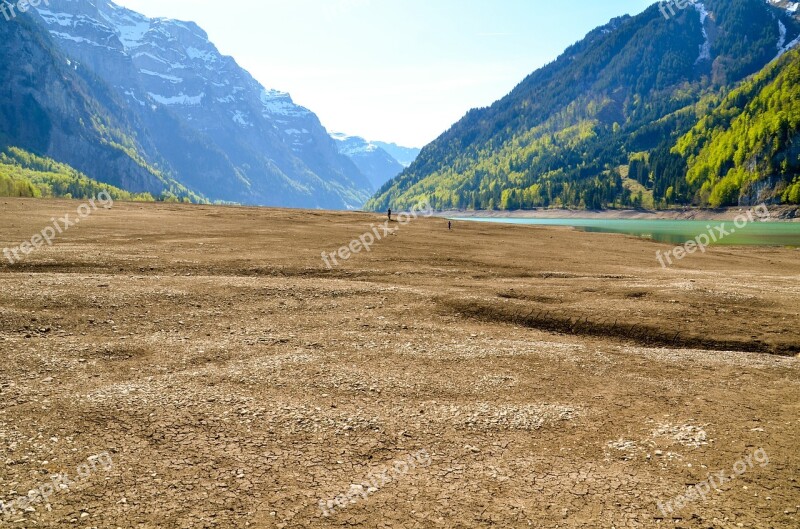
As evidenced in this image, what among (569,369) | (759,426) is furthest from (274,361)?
(759,426)

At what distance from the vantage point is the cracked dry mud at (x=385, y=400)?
8633 mm

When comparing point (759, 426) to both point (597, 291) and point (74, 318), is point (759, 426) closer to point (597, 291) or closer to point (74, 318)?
point (597, 291)

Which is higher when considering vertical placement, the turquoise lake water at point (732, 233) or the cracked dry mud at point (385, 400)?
the turquoise lake water at point (732, 233)

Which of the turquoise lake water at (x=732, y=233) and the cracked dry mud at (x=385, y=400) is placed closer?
the cracked dry mud at (x=385, y=400)

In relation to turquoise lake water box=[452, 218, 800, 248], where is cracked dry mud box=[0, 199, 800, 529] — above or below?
below

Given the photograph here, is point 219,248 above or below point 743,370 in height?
above

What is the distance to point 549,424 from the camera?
39.3ft

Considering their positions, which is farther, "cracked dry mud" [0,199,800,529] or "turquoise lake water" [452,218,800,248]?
"turquoise lake water" [452,218,800,248]

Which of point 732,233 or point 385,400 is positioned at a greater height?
point 732,233

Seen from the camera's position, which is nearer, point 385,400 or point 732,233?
point 385,400

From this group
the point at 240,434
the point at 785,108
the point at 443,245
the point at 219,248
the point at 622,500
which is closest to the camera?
the point at 622,500

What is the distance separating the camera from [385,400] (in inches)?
512

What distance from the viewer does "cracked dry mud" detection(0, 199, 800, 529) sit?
8.63 m

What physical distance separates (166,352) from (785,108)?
9011 inches
